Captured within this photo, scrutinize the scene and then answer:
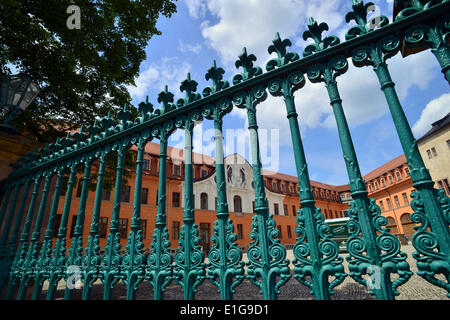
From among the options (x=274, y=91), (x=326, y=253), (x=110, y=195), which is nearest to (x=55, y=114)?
(x=274, y=91)

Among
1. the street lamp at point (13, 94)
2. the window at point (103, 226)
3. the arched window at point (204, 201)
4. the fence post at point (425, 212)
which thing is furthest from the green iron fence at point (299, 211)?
the arched window at point (204, 201)

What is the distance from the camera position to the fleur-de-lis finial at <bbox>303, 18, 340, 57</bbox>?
1.86 m

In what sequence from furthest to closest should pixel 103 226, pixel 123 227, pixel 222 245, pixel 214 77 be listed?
pixel 123 227, pixel 103 226, pixel 214 77, pixel 222 245

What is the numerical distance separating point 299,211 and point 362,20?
1544mm

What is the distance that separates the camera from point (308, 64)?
188cm

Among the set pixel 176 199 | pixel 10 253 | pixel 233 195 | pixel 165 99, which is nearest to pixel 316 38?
pixel 165 99

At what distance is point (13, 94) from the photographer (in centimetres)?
342

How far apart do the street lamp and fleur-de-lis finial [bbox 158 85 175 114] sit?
2.45m

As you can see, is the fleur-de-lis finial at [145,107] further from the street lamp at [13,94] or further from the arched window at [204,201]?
the arched window at [204,201]

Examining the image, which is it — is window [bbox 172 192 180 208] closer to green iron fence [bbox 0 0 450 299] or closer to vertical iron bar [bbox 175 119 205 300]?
green iron fence [bbox 0 0 450 299]

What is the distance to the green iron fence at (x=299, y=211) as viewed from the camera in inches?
52.7

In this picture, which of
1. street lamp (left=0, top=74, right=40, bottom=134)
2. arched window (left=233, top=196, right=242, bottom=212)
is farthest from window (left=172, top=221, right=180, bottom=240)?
street lamp (left=0, top=74, right=40, bottom=134)

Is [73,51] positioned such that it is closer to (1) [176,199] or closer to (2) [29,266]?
(2) [29,266]
